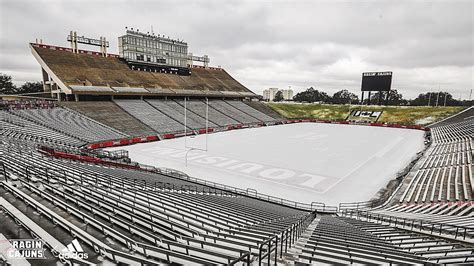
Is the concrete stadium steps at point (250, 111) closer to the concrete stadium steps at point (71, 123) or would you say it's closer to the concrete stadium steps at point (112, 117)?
the concrete stadium steps at point (112, 117)

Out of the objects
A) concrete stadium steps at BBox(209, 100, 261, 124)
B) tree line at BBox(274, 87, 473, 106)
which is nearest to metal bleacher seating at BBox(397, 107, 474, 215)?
concrete stadium steps at BBox(209, 100, 261, 124)

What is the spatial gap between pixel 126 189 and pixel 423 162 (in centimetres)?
2763

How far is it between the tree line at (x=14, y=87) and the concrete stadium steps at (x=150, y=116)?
170 feet

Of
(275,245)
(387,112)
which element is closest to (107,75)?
(275,245)

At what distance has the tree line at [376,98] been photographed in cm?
12796

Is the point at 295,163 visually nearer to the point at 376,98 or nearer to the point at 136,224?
the point at 136,224

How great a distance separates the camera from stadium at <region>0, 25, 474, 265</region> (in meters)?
5.59

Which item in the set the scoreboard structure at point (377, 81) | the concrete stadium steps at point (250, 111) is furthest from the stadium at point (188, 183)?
the scoreboard structure at point (377, 81)

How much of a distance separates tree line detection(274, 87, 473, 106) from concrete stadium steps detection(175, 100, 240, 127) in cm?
8713

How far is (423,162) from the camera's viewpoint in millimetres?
25219

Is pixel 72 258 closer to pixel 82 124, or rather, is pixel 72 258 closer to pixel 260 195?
pixel 260 195

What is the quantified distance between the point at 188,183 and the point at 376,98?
14714 centimetres

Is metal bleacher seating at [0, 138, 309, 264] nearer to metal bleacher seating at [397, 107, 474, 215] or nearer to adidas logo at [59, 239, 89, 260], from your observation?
adidas logo at [59, 239, 89, 260]

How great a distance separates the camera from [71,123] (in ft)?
116
